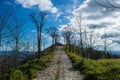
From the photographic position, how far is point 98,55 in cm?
8694

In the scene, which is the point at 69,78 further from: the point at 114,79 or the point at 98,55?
the point at 98,55

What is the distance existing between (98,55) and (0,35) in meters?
77.9

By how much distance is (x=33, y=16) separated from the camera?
104 feet

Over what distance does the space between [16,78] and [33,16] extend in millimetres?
20205

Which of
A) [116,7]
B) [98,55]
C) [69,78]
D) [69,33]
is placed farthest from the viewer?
[98,55]

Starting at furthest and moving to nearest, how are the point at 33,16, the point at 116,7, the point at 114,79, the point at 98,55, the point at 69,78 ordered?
the point at 98,55 < the point at 33,16 < the point at 69,78 < the point at 114,79 < the point at 116,7

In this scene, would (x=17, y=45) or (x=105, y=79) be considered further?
(x=17, y=45)

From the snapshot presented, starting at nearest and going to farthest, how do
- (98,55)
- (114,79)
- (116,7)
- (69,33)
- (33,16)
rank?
(116,7) → (114,79) → (33,16) → (69,33) → (98,55)

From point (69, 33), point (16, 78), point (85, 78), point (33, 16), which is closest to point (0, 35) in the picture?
point (16, 78)

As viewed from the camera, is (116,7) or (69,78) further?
(69,78)

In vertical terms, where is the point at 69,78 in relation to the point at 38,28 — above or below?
below

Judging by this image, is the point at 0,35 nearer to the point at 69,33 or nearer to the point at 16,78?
the point at 16,78

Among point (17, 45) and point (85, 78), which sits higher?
point (17, 45)

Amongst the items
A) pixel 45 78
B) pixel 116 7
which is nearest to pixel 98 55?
pixel 45 78
